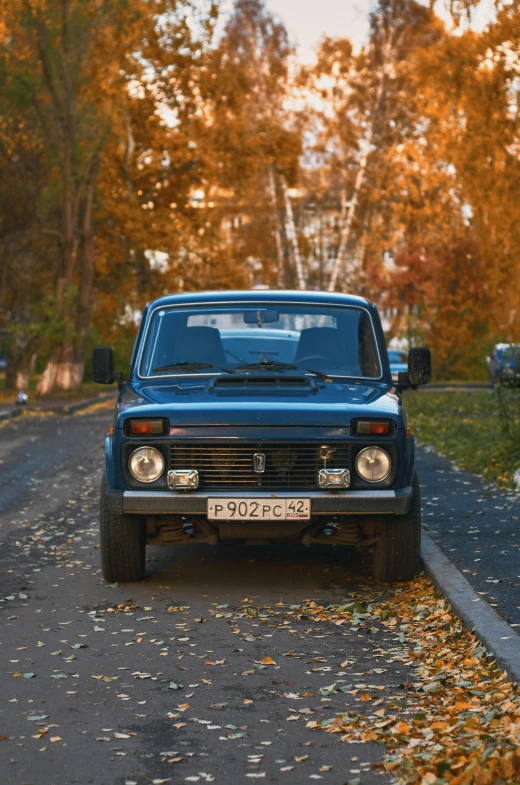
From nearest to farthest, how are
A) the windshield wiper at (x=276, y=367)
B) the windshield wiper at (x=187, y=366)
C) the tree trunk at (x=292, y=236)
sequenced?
the windshield wiper at (x=276, y=367) < the windshield wiper at (x=187, y=366) < the tree trunk at (x=292, y=236)

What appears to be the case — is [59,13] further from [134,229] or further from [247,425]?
[247,425]

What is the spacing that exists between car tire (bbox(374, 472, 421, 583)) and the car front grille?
598 millimetres

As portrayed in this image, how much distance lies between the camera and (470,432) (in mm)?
21891

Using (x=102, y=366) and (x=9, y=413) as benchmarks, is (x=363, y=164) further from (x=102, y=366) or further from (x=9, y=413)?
(x=102, y=366)

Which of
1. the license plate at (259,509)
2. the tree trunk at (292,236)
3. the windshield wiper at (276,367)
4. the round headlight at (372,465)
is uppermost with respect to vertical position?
the tree trunk at (292,236)

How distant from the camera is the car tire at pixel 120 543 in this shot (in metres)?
8.73

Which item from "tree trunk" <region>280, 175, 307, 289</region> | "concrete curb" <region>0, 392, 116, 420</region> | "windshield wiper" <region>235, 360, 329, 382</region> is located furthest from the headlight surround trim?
"tree trunk" <region>280, 175, 307, 289</region>

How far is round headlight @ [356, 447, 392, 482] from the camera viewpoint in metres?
8.45

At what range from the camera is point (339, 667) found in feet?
22.1

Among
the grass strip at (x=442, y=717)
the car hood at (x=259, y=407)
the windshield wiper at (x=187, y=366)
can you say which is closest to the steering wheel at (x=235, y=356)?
the windshield wiper at (x=187, y=366)

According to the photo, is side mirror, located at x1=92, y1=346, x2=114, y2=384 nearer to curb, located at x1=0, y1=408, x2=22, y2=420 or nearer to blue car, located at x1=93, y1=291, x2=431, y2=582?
blue car, located at x1=93, y1=291, x2=431, y2=582

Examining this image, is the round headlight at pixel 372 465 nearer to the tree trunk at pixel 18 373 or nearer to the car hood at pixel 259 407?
the car hood at pixel 259 407

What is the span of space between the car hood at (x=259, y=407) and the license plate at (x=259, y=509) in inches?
18.3

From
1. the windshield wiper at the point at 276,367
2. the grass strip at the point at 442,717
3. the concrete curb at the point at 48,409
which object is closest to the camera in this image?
the grass strip at the point at 442,717
